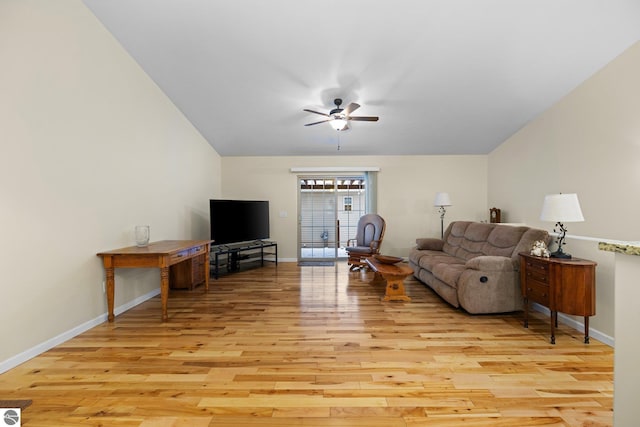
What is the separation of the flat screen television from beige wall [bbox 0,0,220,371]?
46.5 inches

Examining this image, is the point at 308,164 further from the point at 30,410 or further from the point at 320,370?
the point at 30,410

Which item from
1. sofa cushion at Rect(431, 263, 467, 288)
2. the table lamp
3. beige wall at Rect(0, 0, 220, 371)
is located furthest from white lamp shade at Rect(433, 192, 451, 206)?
beige wall at Rect(0, 0, 220, 371)

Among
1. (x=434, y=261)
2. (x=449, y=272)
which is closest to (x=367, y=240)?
(x=434, y=261)

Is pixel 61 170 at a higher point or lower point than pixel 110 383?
higher

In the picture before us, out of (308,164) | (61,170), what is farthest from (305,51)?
(308,164)

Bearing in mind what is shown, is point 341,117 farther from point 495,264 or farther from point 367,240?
point 367,240

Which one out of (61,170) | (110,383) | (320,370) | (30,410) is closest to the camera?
(30,410)

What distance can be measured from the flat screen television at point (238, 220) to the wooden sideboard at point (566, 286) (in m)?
4.56

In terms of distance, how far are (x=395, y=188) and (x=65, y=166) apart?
5.49 meters

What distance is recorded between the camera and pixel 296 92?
4.11 metres

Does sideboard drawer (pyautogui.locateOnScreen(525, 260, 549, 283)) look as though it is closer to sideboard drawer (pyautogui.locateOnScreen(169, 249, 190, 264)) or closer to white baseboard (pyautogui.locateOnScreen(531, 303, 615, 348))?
white baseboard (pyautogui.locateOnScreen(531, 303, 615, 348))

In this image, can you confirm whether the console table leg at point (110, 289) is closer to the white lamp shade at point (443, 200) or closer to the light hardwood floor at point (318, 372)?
the light hardwood floor at point (318, 372)

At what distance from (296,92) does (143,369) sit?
3.66m

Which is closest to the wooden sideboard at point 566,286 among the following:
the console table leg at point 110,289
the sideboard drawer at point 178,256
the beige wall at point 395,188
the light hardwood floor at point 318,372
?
the light hardwood floor at point 318,372
